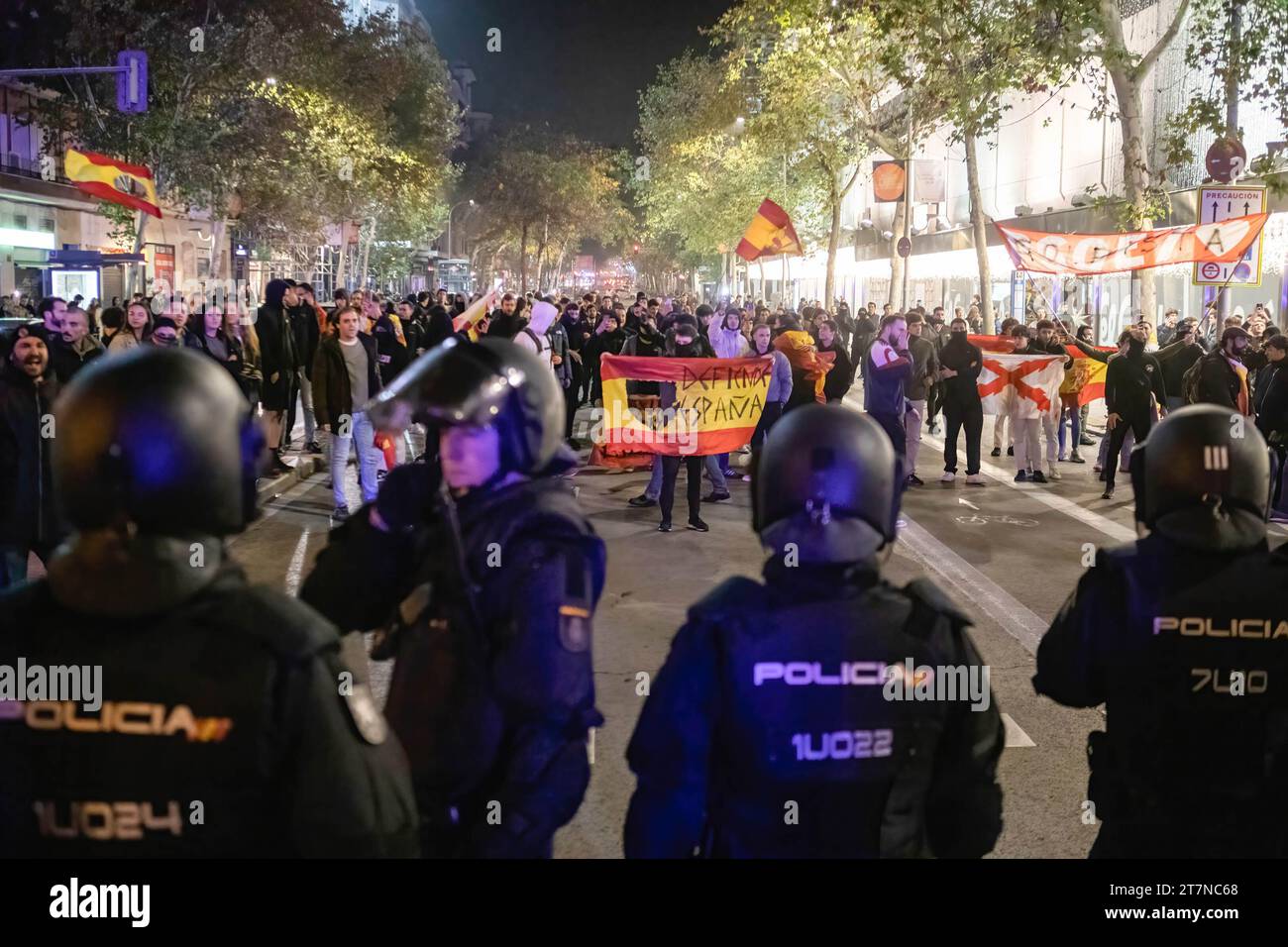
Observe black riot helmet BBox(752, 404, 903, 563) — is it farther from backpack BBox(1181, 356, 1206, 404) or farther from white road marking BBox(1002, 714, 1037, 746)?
backpack BBox(1181, 356, 1206, 404)

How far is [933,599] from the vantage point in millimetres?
2428

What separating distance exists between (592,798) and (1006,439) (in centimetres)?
1455

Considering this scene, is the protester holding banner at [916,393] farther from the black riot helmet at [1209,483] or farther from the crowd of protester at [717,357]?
the black riot helmet at [1209,483]

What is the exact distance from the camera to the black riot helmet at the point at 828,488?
7.96ft

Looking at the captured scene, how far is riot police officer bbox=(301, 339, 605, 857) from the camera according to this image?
262 cm

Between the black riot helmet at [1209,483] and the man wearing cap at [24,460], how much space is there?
210 inches

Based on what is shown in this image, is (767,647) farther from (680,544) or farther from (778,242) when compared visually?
(778,242)

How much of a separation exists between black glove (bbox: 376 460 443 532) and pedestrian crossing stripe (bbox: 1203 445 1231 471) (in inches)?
66.1

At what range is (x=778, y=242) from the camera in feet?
88.6

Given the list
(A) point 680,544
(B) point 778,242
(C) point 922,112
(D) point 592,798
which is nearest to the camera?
(D) point 592,798

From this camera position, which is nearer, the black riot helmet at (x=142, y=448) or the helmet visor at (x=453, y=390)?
the black riot helmet at (x=142, y=448)

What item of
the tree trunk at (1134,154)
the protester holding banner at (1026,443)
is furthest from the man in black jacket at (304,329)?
the tree trunk at (1134,154)

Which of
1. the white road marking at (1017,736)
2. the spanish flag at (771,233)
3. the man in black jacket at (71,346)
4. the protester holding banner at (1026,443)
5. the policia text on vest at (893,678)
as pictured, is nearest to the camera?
the policia text on vest at (893,678)
